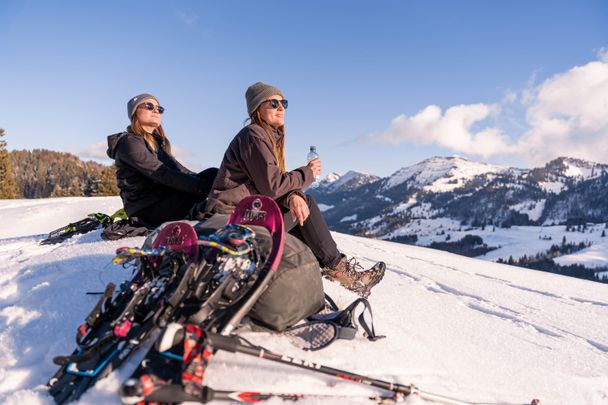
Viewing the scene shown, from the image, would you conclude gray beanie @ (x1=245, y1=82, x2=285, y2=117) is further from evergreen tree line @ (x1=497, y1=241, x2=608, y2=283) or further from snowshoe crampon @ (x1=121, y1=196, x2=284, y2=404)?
evergreen tree line @ (x1=497, y1=241, x2=608, y2=283)

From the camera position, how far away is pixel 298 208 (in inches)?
160

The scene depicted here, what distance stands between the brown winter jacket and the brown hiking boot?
44.7 inches

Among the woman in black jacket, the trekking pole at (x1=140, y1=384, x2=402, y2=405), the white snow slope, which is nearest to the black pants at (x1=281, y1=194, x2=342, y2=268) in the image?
the white snow slope

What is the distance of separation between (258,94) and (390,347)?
3.07 m

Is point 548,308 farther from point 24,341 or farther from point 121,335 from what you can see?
point 24,341

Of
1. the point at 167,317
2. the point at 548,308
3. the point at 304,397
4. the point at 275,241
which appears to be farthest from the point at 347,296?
the point at 548,308

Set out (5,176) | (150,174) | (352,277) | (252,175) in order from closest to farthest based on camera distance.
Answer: (252,175)
(352,277)
(150,174)
(5,176)

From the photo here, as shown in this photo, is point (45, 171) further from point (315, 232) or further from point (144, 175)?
point (315, 232)

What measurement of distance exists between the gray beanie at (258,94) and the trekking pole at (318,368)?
287 centimetres

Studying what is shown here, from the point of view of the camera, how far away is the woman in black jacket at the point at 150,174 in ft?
19.1

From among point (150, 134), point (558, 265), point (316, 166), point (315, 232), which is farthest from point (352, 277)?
point (558, 265)

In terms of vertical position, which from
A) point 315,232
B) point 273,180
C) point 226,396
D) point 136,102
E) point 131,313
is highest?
point 136,102

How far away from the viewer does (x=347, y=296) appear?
450cm

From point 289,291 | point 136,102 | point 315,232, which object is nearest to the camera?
point 289,291
